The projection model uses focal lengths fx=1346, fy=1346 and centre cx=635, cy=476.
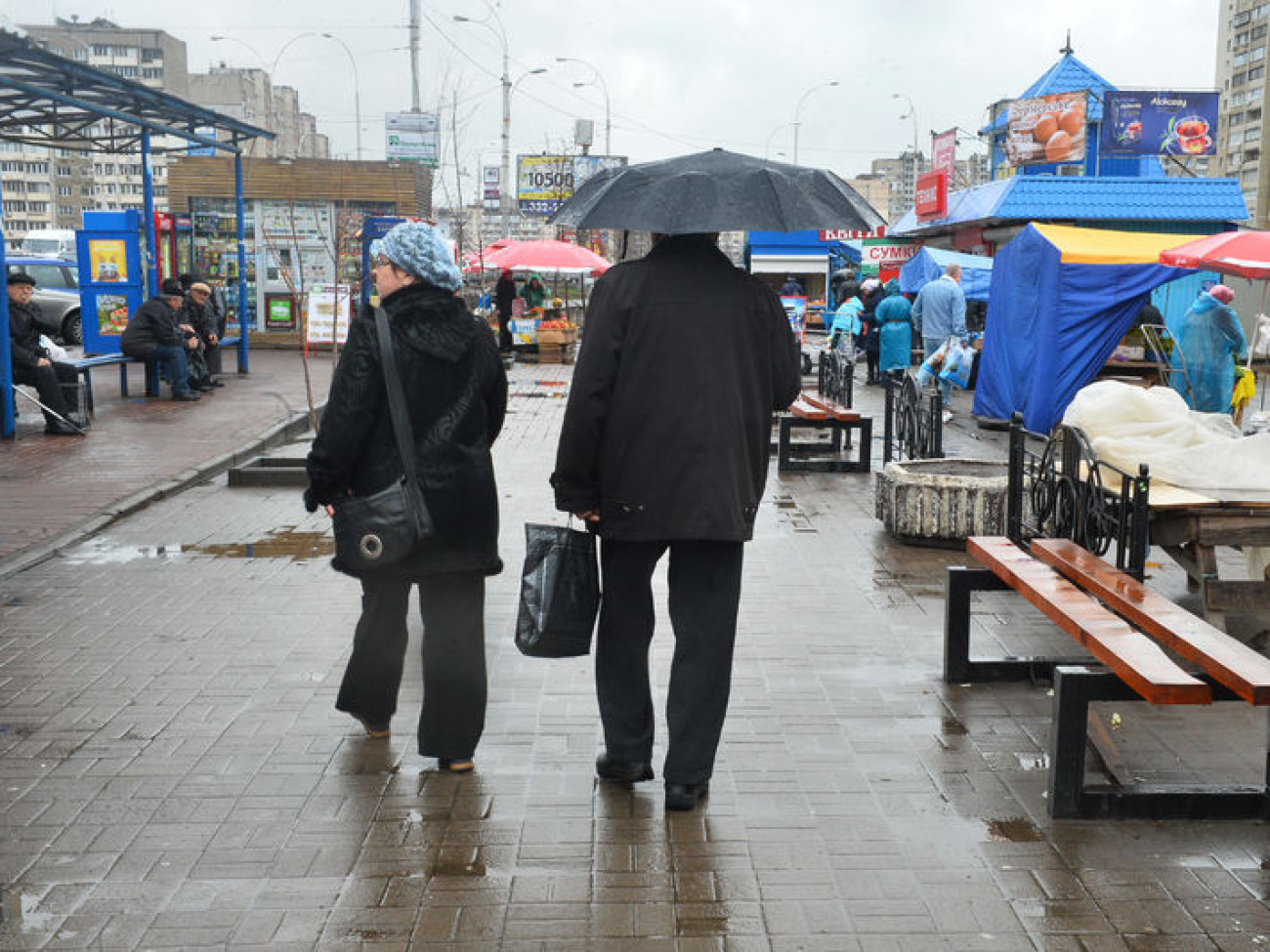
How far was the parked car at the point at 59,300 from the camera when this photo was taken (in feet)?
86.6

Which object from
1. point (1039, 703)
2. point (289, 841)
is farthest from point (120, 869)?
point (1039, 703)

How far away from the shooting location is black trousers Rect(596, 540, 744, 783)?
4.09 meters

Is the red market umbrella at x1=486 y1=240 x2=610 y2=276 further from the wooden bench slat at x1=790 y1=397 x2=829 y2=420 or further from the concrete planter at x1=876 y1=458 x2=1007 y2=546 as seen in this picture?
the concrete planter at x1=876 y1=458 x2=1007 y2=546

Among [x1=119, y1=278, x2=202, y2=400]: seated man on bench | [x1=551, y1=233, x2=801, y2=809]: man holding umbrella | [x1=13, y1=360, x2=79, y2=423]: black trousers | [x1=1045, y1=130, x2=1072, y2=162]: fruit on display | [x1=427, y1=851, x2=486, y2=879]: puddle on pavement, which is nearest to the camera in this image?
[x1=427, y1=851, x2=486, y2=879]: puddle on pavement

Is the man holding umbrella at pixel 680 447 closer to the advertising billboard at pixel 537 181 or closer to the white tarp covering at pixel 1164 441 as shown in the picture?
the white tarp covering at pixel 1164 441

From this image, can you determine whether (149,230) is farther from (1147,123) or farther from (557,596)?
(1147,123)

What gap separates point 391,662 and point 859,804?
1.66 meters

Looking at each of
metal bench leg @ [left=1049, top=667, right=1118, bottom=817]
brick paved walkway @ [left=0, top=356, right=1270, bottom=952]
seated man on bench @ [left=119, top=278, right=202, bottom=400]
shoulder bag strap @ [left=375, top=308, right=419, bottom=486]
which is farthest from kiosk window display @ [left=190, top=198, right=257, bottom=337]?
metal bench leg @ [left=1049, top=667, right=1118, bottom=817]

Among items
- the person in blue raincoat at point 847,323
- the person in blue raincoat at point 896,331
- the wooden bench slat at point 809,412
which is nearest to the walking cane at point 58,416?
the wooden bench slat at point 809,412

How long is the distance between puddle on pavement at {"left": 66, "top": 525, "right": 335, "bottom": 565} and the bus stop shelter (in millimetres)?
4617

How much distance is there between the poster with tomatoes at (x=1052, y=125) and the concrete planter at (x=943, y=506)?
26.0 m

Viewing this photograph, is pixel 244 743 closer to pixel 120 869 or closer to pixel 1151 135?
pixel 120 869

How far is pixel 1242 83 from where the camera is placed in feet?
468

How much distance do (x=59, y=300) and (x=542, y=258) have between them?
976 centimetres
